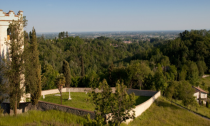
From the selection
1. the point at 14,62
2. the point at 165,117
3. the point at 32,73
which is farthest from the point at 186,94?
the point at 14,62

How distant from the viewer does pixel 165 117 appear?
18.6 metres

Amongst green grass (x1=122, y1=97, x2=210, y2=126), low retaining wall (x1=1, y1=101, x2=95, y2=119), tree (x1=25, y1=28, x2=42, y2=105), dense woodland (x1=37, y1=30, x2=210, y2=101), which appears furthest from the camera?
dense woodland (x1=37, y1=30, x2=210, y2=101)

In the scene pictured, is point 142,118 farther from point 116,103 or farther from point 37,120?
point 37,120

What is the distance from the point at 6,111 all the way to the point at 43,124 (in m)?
6.20

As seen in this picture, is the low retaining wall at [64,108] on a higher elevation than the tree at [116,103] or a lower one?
lower

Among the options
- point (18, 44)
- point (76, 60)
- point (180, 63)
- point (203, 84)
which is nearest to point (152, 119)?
point (18, 44)

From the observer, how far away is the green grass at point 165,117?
1661 cm

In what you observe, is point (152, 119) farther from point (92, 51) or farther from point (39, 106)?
point (92, 51)

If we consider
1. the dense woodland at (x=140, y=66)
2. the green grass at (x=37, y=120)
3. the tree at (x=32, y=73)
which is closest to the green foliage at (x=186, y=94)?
the dense woodland at (x=140, y=66)

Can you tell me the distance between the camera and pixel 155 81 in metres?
29.0

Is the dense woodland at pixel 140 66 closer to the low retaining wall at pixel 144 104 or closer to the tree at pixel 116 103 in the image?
the low retaining wall at pixel 144 104

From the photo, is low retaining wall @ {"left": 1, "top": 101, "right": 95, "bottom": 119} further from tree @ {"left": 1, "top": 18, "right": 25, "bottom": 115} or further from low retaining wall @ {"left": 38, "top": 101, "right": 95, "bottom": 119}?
tree @ {"left": 1, "top": 18, "right": 25, "bottom": 115}

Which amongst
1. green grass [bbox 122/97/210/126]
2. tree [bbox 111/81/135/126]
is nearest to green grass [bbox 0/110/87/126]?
tree [bbox 111/81/135/126]

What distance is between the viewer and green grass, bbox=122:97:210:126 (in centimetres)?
1661
